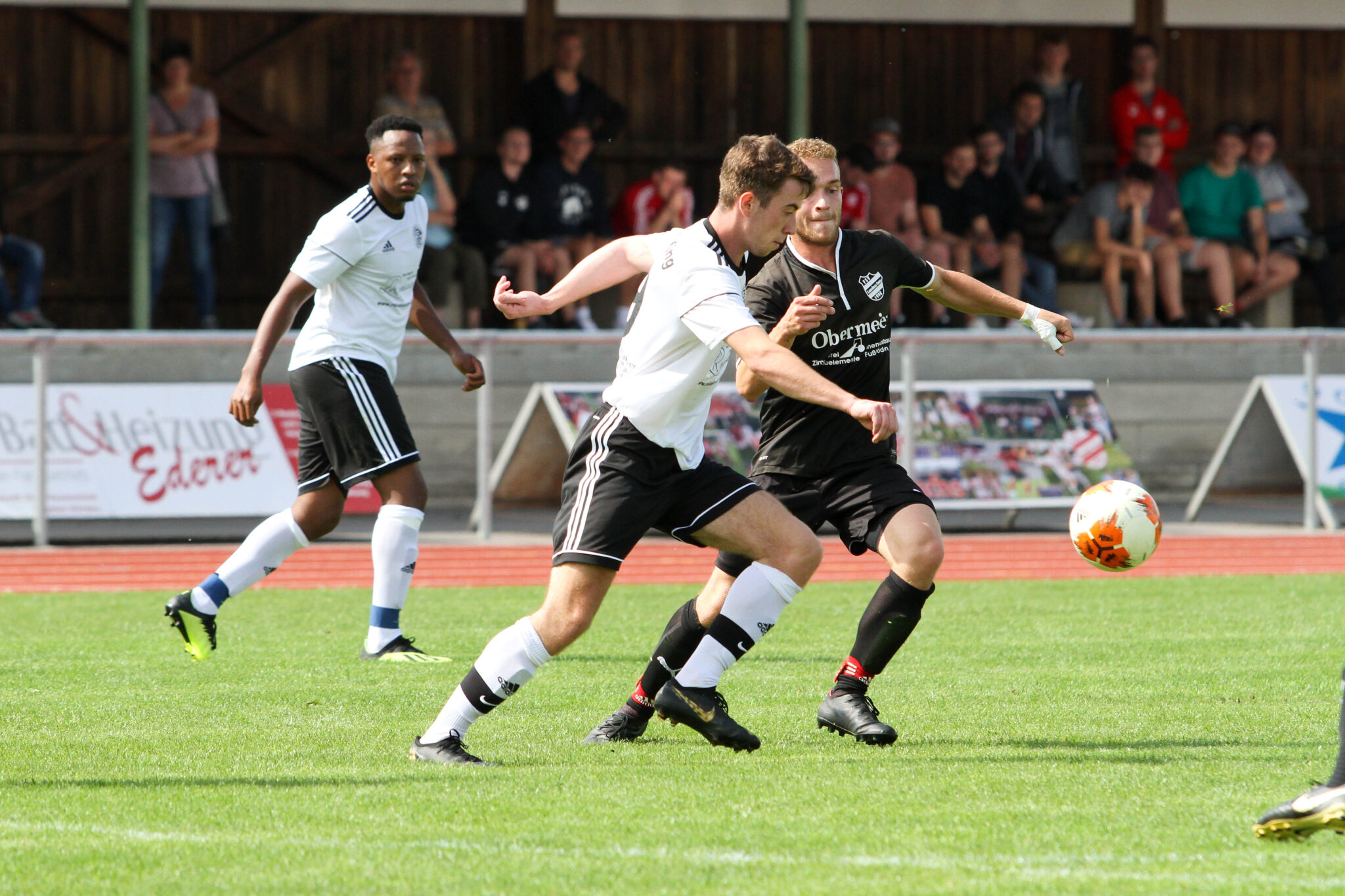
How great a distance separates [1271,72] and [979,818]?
17891 mm

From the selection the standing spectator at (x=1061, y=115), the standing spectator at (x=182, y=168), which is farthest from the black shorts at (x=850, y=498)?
the standing spectator at (x=1061, y=115)

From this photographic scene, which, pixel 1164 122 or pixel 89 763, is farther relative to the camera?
pixel 1164 122

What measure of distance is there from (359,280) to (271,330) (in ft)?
1.51

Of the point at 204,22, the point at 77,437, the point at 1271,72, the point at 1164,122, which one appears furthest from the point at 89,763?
the point at 1271,72

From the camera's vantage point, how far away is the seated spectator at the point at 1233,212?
1739 cm

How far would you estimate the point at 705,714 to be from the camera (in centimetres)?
550

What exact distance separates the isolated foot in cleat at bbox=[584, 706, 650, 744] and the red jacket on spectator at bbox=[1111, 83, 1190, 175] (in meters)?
13.7

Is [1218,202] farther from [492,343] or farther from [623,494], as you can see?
[623,494]

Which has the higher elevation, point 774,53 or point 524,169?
point 774,53

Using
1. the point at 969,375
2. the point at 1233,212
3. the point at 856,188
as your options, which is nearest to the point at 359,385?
the point at 969,375

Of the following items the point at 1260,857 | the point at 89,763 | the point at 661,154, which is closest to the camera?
the point at 1260,857

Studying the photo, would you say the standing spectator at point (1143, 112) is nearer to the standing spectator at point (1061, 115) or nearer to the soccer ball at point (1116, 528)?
the standing spectator at point (1061, 115)

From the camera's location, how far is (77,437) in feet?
39.2

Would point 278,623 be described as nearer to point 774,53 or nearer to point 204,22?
point 204,22
